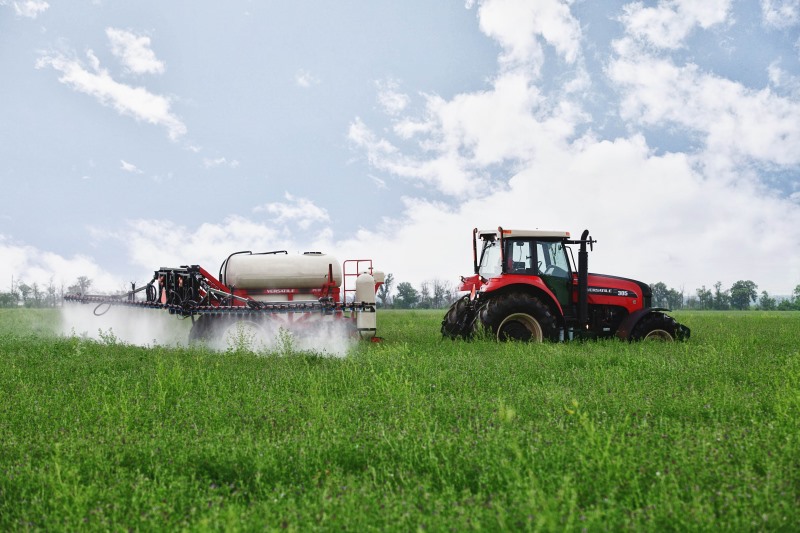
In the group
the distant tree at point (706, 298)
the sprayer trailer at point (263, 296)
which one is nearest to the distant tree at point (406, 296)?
the distant tree at point (706, 298)

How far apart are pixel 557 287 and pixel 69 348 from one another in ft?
31.7

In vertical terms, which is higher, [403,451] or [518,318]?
[518,318]

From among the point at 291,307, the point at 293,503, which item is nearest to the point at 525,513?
the point at 293,503

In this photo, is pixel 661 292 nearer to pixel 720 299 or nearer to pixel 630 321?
pixel 720 299

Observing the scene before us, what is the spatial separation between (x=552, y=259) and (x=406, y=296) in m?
79.3

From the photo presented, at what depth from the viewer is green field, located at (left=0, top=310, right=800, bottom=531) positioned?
3.30 m

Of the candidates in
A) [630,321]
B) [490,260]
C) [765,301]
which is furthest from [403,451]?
[765,301]

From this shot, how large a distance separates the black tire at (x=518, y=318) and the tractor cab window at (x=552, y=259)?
2.99 feet

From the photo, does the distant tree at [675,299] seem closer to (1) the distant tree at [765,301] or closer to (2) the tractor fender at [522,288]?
(1) the distant tree at [765,301]

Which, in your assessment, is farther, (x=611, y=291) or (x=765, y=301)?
(x=765, y=301)

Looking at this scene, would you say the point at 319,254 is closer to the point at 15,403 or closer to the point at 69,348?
the point at 69,348

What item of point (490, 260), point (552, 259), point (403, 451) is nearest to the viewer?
point (403, 451)

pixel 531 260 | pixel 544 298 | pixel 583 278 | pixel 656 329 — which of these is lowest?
pixel 656 329

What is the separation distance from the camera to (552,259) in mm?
11914
